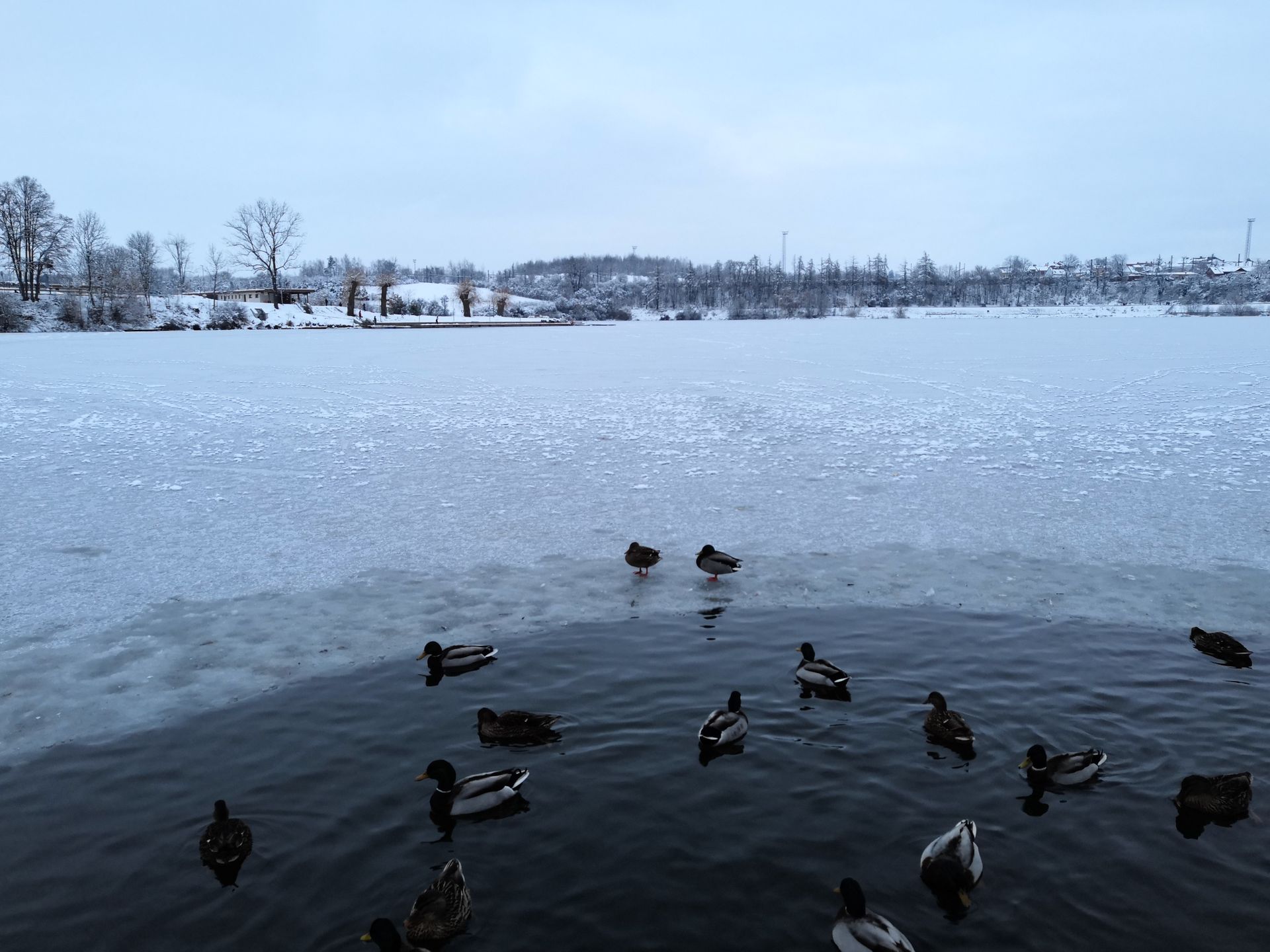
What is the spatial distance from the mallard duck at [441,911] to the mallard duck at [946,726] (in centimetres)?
360

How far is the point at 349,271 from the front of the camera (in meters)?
94.8

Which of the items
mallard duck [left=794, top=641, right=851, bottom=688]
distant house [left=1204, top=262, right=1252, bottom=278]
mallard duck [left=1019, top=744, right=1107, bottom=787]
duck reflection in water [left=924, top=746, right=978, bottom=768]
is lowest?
duck reflection in water [left=924, top=746, right=978, bottom=768]

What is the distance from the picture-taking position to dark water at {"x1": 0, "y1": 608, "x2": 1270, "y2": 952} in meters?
4.62

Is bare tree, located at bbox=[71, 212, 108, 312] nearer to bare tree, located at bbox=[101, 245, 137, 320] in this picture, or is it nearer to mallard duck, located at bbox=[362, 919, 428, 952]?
bare tree, located at bbox=[101, 245, 137, 320]

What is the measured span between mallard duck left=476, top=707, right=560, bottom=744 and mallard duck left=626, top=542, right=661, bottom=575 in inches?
140

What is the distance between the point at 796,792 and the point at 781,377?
84.7 ft

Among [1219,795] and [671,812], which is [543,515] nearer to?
[671,812]

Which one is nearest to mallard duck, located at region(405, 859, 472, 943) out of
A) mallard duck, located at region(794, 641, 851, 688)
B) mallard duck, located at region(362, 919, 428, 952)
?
mallard duck, located at region(362, 919, 428, 952)

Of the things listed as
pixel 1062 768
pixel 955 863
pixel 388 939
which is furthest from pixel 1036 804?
pixel 388 939

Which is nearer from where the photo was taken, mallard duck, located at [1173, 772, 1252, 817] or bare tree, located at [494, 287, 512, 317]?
mallard duck, located at [1173, 772, 1252, 817]

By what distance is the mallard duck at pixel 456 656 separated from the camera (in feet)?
25.1

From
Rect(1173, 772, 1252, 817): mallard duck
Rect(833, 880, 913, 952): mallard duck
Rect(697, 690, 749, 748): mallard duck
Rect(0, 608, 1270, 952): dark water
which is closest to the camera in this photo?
Rect(833, 880, 913, 952): mallard duck

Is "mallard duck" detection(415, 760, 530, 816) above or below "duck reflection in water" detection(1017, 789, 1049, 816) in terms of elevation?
above

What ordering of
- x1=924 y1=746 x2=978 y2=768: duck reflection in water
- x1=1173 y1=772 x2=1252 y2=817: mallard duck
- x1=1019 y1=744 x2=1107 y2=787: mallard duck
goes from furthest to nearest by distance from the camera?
x1=924 y1=746 x2=978 y2=768: duck reflection in water
x1=1019 y1=744 x2=1107 y2=787: mallard duck
x1=1173 y1=772 x2=1252 y2=817: mallard duck
